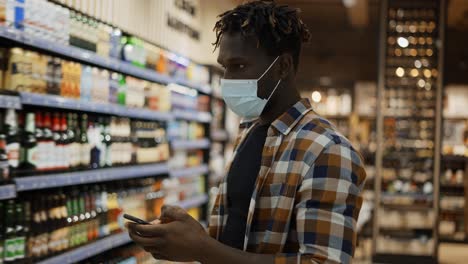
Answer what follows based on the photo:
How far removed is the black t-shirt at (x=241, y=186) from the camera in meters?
1.96

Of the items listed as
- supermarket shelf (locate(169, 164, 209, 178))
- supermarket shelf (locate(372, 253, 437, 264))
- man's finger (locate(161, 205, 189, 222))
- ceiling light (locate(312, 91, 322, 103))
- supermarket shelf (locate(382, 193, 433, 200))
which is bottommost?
supermarket shelf (locate(372, 253, 437, 264))

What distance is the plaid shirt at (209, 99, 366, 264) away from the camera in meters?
1.72

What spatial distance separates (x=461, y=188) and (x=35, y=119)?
1001cm

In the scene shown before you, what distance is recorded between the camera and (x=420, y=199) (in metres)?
Answer: 10.1

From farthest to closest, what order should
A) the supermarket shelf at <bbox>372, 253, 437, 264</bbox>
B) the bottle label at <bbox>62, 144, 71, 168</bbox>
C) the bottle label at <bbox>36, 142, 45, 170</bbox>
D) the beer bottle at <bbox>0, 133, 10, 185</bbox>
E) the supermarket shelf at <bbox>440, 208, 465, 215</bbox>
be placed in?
1. the supermarket shelf at <bbox>440, 208, 465, 215</bbox>
2. the supermarket shelf at <bbox>372, 253, 437, 264</bbox>
3. the bottle label at <bbox>62, 144, 71, 168</bbox>
4. the bottle label at <bbox>36, 142, 45, 170</bbox>
5. the beer bottle at <bbox>0, 133, 10, 185</bbox>

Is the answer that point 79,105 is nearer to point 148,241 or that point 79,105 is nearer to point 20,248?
point 20,248

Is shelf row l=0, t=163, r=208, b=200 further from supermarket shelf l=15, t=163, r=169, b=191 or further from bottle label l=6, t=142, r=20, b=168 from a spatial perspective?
bottle label l=6, t=142, r=20, b=168

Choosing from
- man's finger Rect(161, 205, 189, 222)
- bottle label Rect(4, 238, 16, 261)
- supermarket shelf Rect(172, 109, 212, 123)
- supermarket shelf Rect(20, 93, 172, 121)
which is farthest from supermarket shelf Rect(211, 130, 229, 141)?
man's finger Rect(161, 205, 189, 222)

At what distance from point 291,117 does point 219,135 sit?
8.05 meters

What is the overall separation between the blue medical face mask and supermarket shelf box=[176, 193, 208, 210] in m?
5.91

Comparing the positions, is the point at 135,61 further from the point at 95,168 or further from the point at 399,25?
the point at 399,25

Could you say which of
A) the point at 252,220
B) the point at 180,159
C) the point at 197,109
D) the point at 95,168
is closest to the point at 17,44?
the point at 95,168

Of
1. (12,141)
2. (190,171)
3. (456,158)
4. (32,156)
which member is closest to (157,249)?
(12,141)

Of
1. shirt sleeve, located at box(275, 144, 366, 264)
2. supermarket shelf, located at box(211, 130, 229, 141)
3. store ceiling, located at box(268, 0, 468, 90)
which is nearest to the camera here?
shirt sleeve, located at box(275, 144, 366, 264)
